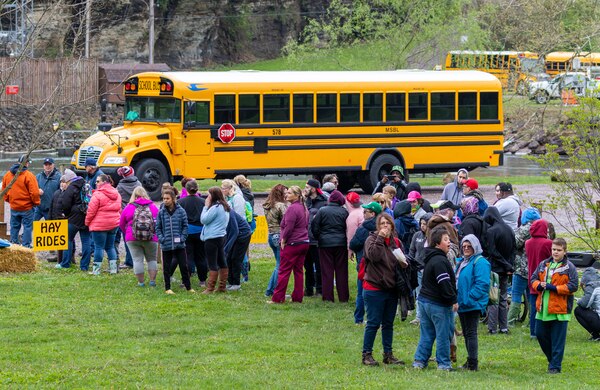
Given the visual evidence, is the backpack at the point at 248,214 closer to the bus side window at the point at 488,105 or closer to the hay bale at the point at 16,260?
the hay bale at the point at 16,260

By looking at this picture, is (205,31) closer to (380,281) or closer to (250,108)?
(250,108)

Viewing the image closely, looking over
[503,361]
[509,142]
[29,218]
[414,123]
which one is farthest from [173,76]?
[509,142]

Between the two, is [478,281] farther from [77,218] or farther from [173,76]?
[173,76]

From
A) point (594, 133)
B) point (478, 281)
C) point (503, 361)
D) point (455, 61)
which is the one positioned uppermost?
point (455, 61)

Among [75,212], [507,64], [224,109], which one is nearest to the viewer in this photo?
[75,212]

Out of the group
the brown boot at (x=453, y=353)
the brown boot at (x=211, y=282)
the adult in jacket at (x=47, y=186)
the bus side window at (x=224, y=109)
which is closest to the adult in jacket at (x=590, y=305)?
the brown boot at (x=453, y=353)

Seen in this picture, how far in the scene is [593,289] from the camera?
531 inches

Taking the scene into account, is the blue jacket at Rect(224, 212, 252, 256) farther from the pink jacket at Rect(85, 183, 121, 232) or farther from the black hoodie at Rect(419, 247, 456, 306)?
the black hoodie at Rect(419, 247, 456, 306)

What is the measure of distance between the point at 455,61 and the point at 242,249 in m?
32.2

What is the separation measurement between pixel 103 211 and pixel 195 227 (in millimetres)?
1640

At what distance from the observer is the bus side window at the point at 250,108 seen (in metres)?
26.4

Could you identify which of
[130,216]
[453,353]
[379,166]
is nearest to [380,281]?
[453,353]

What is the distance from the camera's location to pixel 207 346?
488 inches

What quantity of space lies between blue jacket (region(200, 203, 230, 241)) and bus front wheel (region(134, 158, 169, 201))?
10705 millimetres
